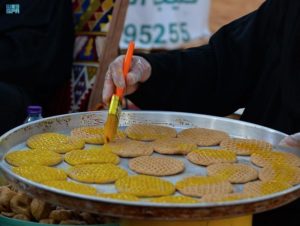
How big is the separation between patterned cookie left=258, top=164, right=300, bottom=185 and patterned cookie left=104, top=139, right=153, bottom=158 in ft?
0.78

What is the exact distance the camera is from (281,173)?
102 centimetres

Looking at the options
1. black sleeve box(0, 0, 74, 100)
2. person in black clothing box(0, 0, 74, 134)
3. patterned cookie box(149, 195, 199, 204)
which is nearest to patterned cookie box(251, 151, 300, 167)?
patterned cookie box(149, 195, 199, 204)

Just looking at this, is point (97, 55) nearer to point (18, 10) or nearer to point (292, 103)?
point (18, 10)

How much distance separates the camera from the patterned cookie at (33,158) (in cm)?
103

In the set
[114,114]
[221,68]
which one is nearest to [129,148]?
[114,114]

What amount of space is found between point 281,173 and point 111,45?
1.35m

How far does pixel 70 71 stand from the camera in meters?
2.37

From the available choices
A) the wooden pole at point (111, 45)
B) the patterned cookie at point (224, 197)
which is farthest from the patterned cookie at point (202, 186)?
the wooden pole at point (111, 45)

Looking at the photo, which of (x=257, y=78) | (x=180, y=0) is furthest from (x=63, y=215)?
(x=180, y=0)

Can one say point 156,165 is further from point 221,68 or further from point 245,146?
point 221,68

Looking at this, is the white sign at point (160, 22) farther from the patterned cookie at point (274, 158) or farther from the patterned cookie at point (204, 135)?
the patterned cookie at point (274, 158)

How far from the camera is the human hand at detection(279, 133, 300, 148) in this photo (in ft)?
3.53

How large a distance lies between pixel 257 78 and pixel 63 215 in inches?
→ 29.2

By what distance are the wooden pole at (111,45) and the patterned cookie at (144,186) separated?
1311 millimetres
